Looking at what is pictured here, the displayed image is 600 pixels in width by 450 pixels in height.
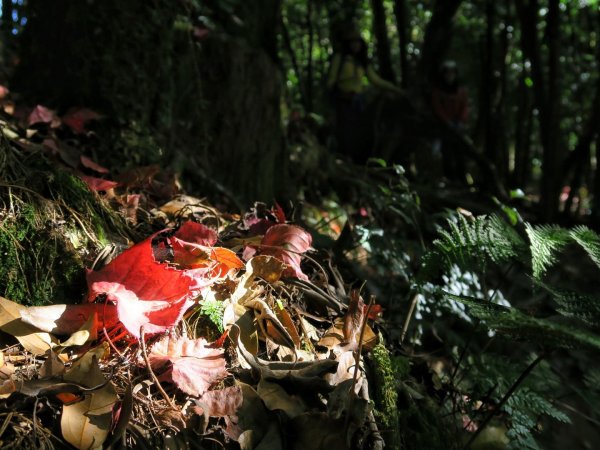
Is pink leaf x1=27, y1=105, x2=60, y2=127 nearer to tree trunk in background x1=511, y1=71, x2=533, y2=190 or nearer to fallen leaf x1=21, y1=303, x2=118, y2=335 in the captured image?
fallen leaf x1=21, y1=303, x2=118, y2=335

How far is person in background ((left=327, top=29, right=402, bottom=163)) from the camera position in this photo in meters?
5.98

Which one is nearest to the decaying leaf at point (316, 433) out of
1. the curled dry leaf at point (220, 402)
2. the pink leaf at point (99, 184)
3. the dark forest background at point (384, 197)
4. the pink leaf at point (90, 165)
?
the curled dry leaf at point (220, 402)

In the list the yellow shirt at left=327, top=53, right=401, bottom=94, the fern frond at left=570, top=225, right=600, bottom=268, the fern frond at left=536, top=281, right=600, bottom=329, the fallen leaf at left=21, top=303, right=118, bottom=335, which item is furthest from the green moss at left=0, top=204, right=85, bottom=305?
the yellow shirt at left=327, top=53, right=401, bottom=94

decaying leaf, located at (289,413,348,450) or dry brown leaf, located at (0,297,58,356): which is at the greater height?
dry brown leaf, located at (0,297,58,356)

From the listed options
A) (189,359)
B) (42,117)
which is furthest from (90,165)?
(189,359)

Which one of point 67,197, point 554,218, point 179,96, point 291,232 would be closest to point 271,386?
point 291,232

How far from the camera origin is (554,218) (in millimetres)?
4926

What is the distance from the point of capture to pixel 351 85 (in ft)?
20.0

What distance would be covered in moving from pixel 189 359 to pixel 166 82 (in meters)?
1.97

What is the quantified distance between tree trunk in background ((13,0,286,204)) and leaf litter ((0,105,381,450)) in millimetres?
1241

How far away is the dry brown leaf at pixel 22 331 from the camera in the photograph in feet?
4.14

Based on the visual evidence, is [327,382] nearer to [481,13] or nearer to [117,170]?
[117,170]

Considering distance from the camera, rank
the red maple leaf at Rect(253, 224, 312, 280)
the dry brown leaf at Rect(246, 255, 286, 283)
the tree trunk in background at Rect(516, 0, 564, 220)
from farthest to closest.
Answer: the tree trunk in background at Rect(516, 0, 564, 220) < the red maple leaf at Rect(253, 224, 312, 280) < the dry brown leaf at Rect(246, 255, 286, 283)

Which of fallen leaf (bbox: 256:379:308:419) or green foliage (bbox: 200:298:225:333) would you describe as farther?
green foliage (bbox: 200:298:225:333)
